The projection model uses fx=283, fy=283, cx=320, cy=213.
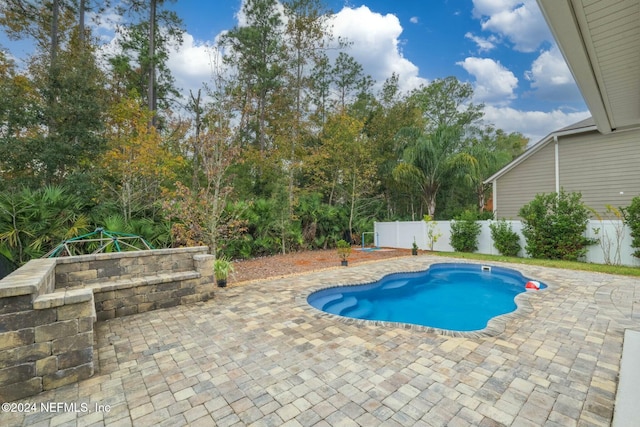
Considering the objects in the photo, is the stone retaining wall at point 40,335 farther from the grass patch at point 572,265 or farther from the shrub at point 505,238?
the shrub at point 505,238

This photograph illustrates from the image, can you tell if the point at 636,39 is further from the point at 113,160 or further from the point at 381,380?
the point at 113,160

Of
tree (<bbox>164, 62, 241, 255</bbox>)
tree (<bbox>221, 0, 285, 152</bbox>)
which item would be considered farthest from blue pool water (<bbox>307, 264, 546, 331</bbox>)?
tree (<bbox>221, 0, 285, 152</bbox>)

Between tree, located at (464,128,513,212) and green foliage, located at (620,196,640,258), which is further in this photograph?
tree, located at (464,128,513,212)

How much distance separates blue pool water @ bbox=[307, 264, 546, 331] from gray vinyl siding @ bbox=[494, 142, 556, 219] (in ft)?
19.1

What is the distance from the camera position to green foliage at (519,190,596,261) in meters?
8.35

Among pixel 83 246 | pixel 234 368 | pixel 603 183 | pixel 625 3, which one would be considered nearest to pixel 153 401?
pixel 234 368

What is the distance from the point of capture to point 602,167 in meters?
10.1

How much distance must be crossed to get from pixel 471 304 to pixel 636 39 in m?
4.93

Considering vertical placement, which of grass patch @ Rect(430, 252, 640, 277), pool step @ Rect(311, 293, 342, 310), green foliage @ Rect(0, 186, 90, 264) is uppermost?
green foliage @ Rect(0, 186, 90, 264)

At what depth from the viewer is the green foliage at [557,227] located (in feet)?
27.4

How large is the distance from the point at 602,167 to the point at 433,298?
9052mm

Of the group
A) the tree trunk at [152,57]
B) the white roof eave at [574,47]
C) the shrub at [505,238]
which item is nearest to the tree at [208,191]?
the tree trunk at [152,57]

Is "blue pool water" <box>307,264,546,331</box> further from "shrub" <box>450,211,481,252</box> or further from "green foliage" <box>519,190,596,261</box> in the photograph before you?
"shrub" <box>450,211,481,252</box>

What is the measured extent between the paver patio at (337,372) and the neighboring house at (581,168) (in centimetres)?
801
